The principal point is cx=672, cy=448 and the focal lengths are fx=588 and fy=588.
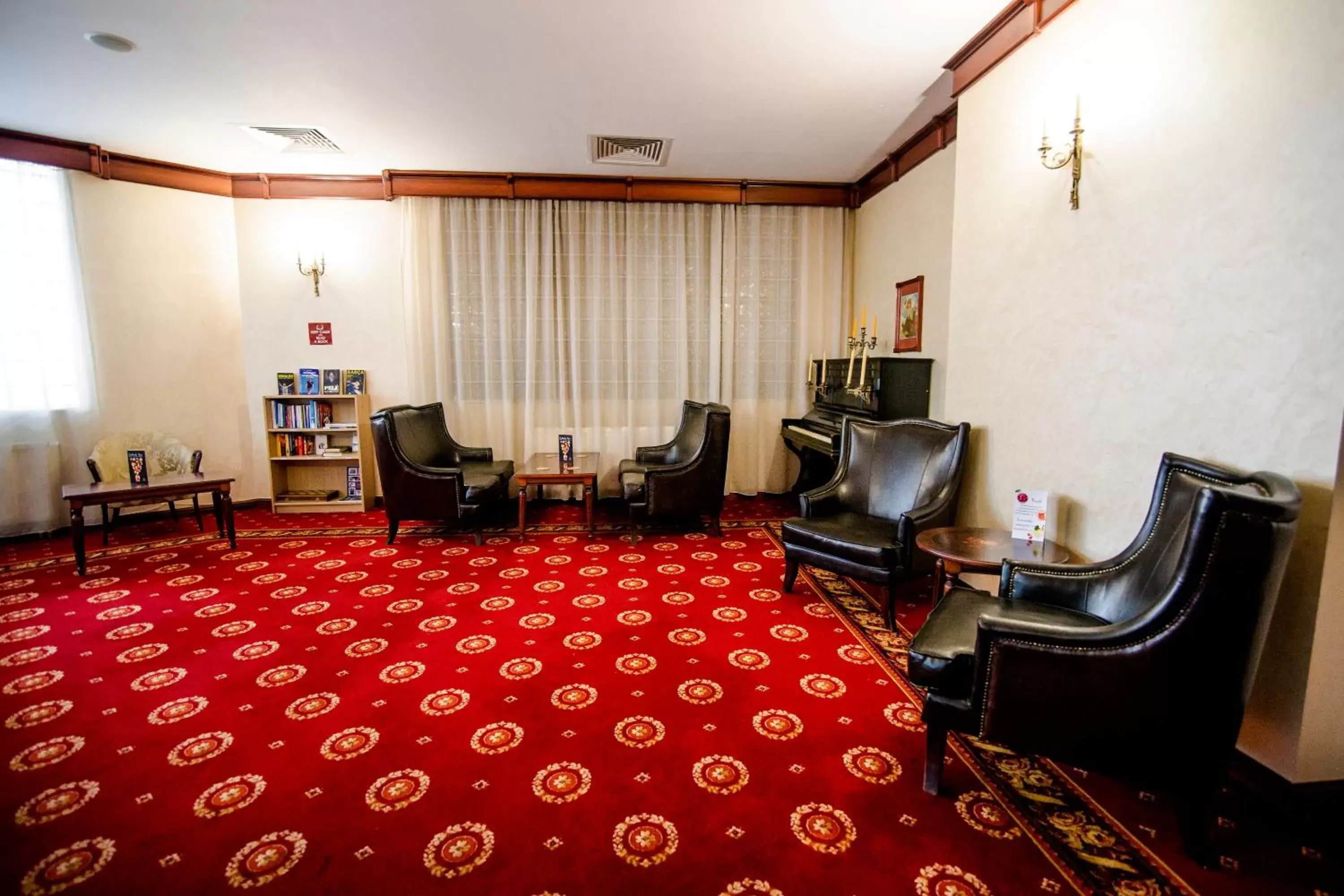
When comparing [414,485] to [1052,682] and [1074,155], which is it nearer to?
[1052,682]

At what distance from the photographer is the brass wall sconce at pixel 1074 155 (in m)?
2.56

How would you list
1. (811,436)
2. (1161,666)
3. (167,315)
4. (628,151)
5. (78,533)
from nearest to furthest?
(1161,666) → (78,533) → (628,151) → (811,436) → (167,315)

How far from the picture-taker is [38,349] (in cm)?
469

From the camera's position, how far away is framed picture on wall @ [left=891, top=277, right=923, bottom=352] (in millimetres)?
4520

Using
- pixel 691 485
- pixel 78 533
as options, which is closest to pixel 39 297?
pixel 78 533

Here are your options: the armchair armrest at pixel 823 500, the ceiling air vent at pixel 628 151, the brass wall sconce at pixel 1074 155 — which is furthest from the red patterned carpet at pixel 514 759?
the ceiling air vent at pixel 628 151

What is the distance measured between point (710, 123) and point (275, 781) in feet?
14.8

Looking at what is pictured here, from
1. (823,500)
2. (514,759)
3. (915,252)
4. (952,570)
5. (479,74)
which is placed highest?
(479,74)

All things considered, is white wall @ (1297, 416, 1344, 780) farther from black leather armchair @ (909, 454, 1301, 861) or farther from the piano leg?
the piano leg

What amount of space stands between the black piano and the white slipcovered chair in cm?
486

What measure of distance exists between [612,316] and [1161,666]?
5060 mm

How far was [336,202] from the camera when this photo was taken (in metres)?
5.61

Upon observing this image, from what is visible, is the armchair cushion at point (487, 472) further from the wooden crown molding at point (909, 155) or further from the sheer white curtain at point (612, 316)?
the wooden crown molding at point (909, 155)

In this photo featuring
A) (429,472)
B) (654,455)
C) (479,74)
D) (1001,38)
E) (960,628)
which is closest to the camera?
(960,628)
